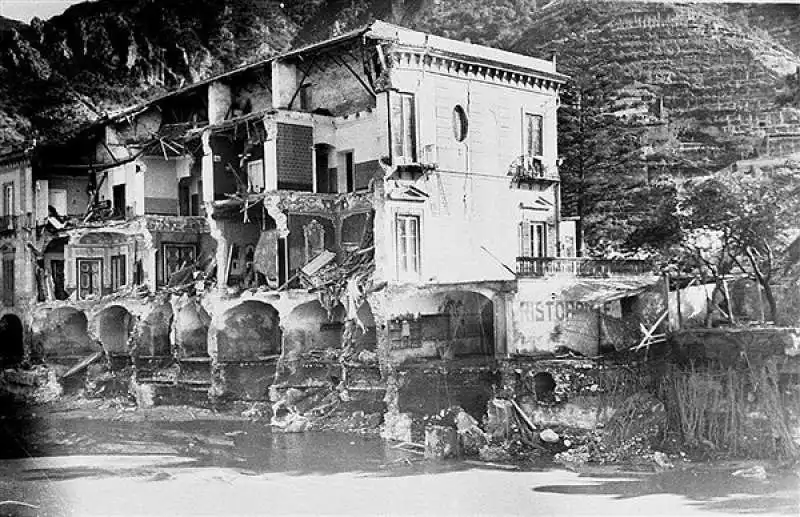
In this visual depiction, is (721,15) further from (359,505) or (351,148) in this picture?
(359,505)

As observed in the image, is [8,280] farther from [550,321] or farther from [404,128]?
[550,321]

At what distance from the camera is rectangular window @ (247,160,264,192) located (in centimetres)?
2222

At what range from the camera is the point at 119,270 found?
81.7 ft

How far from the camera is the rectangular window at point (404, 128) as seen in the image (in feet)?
63.1

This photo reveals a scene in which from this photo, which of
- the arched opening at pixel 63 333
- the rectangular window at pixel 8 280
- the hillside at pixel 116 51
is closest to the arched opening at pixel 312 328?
the hillside at pixel 116 51

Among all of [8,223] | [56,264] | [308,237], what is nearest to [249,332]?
[308,237]

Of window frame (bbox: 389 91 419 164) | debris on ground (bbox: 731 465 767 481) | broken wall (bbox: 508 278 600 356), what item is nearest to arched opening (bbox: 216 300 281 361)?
window frame (bbox: 389 91 419 164)

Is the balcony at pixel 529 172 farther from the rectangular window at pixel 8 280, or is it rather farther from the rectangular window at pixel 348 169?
the rectangular window at pixel 8 280

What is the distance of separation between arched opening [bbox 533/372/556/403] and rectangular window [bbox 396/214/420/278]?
10.9ft

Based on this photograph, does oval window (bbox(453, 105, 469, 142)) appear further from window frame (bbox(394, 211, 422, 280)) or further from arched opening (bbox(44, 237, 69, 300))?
arched opening (bbox(44, 237, 69, 300))

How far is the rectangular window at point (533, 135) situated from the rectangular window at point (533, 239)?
4.97ft

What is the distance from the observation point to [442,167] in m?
20.0

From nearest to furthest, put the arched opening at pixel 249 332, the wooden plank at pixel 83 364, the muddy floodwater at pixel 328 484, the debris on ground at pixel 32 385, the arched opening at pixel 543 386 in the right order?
the muddy floodwater at pixel 328 484 → the arched opening at pixel 543 386 → the debris on ground at pixel 32 385 → the arched opening at pixel 249 332 → the wooden plank at pixel 83 364

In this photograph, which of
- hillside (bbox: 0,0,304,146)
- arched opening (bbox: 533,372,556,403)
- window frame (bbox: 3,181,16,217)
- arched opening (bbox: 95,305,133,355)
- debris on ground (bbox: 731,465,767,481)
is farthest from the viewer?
arched opening (bbox: 95,305,133,355)
